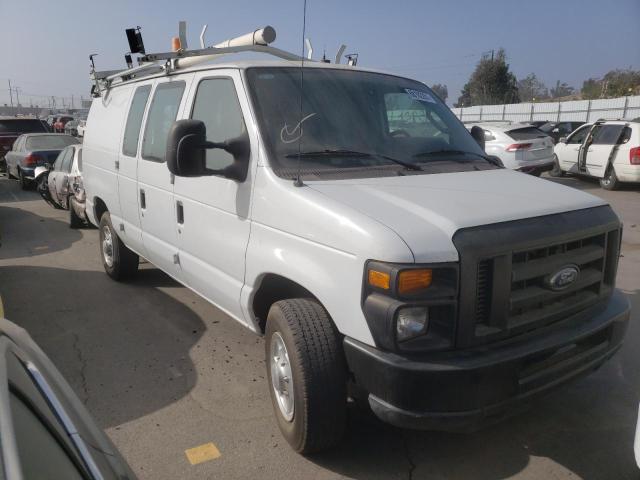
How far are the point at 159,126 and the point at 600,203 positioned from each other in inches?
134

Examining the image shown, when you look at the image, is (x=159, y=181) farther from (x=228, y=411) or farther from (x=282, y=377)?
(x=282, y=377)

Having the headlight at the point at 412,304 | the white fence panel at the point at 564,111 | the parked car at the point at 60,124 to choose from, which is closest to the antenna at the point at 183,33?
the headlight at the point at 412,304

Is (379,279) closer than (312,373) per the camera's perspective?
Yes

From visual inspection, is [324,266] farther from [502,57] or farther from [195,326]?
[502,57]

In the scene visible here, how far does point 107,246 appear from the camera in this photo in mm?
6277

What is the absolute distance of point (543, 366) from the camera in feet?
8.92

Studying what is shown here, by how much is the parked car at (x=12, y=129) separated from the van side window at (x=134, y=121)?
50.9 feet

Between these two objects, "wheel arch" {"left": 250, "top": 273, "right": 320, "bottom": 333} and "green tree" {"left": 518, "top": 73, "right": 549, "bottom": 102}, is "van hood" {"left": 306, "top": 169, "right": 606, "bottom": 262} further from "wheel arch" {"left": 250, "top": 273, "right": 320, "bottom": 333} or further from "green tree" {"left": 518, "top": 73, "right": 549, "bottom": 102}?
"green tree" {"left": 518, "top": 73, "right": 549, "bottom": 102}

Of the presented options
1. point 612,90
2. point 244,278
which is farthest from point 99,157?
point 612,90

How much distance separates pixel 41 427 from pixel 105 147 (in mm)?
4940

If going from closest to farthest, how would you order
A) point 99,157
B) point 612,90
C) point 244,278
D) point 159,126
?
point 244,278 < point 159,126 < point 99,157 < point 612,90

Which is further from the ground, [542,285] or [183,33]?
[183,33]

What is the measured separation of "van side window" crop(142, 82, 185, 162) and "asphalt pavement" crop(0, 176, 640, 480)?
160 cm

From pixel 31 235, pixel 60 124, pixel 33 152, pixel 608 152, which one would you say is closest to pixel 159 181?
pixel 31 235
